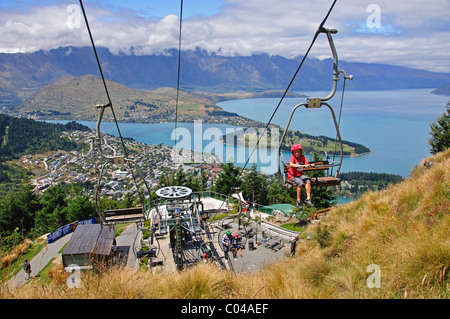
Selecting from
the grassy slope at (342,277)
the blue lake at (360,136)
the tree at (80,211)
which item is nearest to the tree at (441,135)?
the grassy slope at (342,277)

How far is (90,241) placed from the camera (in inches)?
396

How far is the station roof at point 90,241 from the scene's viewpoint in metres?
9.46

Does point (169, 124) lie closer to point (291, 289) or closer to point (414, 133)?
point (414, 133)

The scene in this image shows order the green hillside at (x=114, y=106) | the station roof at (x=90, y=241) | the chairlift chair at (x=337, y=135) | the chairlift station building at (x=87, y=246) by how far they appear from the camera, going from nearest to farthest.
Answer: the chairlift chair at (x=337, y=135) → the chairlift station building at (x=87, y=246) → the station roof at (x=90, y=241) → the green hillside at (x=114, y=106)

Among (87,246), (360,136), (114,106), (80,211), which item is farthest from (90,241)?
(114,106)

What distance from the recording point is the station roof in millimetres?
9461

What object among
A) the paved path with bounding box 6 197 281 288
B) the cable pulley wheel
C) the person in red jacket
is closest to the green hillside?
the paved path with bounding box 6 197 281 288

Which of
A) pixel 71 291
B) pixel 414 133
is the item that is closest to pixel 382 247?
pixel 71 291

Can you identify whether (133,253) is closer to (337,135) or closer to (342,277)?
(337,135)

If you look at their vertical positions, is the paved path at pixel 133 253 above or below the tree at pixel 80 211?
above

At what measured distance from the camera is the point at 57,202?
28.4 meters

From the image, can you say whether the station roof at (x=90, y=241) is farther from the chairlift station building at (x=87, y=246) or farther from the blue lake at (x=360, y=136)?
the blue lake at (x=360, y=136)

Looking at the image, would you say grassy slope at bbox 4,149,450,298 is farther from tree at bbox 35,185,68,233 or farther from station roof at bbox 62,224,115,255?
tree at bbox 35,185,68,233
